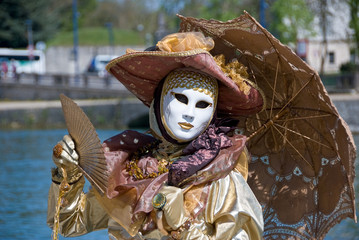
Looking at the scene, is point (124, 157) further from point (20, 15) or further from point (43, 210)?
point (20, 15)

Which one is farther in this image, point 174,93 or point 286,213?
point 286,213

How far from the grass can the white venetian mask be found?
39030mm

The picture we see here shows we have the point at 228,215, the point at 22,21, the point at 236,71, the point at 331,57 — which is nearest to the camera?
the point at 228,215

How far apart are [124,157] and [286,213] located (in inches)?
37.5

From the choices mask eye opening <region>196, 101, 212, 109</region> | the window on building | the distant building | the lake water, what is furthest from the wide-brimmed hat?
the window on building

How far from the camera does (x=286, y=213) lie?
149 inches

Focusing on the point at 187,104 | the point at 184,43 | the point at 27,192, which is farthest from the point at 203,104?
the point at 27,192

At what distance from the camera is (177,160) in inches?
133

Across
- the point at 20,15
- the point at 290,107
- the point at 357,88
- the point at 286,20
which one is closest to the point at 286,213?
the point at 290,107

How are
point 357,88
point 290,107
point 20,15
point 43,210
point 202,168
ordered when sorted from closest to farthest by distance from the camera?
point 202,168
point 290,107
point 43,210
point 357,88
point 20,15

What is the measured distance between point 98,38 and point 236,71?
42.1m

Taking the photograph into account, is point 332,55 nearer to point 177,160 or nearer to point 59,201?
point 177,160

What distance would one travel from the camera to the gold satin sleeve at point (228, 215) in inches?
123

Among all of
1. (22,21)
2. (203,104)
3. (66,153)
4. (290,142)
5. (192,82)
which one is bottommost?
(22,21)
